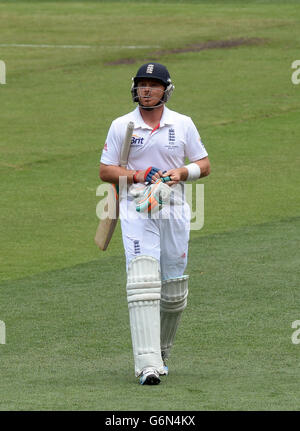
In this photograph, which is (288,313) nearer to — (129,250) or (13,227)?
(129,250)

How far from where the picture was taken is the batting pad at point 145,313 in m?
7.48

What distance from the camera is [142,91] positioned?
25.9ft

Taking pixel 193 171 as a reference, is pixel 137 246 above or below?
below

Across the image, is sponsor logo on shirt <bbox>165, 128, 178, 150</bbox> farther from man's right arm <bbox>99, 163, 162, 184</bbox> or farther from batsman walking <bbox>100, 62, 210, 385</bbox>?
man's right arm <bbox>99, 163, 162, 184</bbox>

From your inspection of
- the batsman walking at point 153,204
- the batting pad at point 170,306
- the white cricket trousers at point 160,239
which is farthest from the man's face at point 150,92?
the batting pad at point 170,306

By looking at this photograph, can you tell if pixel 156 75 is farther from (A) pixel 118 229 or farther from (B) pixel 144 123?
(A) pixel 118 229

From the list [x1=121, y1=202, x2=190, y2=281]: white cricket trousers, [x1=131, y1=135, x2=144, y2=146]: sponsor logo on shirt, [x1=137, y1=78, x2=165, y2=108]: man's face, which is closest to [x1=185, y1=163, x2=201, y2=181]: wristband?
[x1=121, y1=202, x2=190, y2=281]: white cricket trousers

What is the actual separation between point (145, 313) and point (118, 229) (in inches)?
309

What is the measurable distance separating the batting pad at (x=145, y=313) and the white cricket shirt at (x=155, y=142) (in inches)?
31.0

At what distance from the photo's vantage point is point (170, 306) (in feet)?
26.3

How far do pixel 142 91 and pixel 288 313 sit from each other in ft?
10.1

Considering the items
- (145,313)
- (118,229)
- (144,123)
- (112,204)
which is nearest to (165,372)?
(145,313)

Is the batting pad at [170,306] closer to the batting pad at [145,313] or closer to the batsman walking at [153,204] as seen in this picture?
the batsman walking at [153,204]
